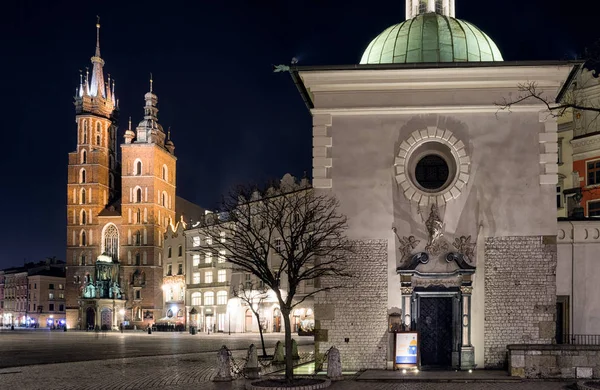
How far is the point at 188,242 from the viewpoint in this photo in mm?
93062

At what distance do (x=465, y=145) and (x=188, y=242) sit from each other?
73073 millimetres

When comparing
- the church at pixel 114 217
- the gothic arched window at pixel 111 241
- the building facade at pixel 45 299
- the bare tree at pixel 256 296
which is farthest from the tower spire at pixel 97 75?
the bare tree at pixel 256 296

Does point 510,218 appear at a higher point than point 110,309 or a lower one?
higher

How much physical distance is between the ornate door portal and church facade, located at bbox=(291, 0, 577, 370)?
0.10ft

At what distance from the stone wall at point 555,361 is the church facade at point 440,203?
5.24 ft

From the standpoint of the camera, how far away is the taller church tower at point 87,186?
4513 inches

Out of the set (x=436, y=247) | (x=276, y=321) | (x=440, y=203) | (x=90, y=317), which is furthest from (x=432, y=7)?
(x=90, y=317)

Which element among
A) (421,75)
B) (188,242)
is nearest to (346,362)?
(421,75)

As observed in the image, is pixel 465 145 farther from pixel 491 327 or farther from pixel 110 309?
pixel 110 309

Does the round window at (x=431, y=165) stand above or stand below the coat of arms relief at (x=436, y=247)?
above

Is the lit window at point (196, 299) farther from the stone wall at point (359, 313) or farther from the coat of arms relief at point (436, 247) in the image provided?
the coat of arms relief at point (436, 247)

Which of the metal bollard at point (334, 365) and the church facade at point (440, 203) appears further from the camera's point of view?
the church facade at point (440, 203)

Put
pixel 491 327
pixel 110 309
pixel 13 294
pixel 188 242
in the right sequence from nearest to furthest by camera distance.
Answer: pixel 491 327, pixel 188 242, pixel 110 309, pixel 13 294

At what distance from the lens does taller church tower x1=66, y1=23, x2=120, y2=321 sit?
115 meters
